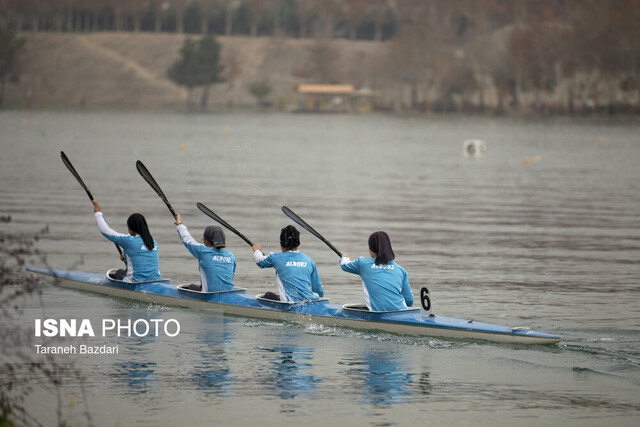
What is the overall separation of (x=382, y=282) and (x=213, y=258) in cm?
343

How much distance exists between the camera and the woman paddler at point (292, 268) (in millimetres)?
17828

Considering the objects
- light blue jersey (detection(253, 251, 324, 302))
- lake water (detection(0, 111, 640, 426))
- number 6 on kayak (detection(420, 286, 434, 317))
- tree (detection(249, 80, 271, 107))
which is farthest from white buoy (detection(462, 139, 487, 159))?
tree (detection(249, 80, 271, 107))

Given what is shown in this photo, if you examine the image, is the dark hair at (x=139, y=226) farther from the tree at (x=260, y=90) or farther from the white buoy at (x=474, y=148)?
the tree at (x=260, y=90)

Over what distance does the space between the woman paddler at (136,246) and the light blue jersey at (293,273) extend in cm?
249

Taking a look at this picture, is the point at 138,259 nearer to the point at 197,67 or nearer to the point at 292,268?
the point at 292,268

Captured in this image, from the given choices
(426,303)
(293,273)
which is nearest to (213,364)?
(293,273)

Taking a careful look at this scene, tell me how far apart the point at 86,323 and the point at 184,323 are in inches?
65.3

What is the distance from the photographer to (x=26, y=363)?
50.8ft

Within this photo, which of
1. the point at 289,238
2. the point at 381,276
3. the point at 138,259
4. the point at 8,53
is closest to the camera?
the point at 381,276

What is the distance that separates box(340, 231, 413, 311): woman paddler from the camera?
16.9 metres

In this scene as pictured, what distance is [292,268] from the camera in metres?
17.9

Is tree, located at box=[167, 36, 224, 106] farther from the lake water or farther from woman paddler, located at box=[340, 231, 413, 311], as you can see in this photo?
woman paddler, located at box=[340, 231, 413, 311]

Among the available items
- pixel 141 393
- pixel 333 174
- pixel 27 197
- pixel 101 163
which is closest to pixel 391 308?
pixel 141 393

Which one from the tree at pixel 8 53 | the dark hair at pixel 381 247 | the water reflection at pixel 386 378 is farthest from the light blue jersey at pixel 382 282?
the tree at pixel 8 53
